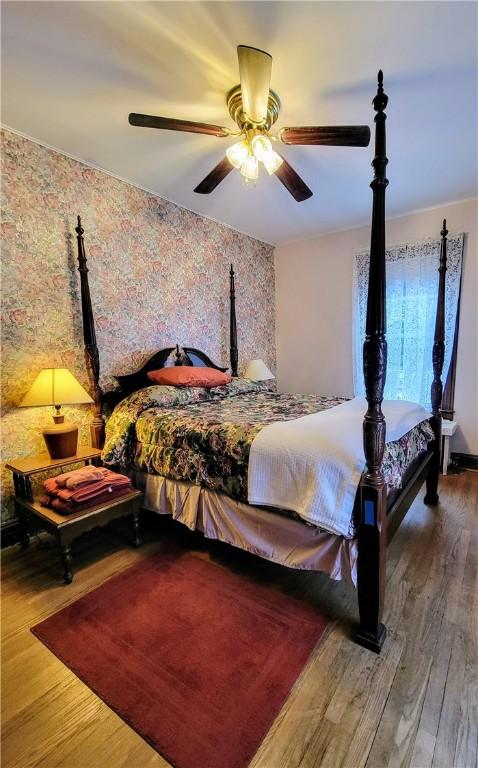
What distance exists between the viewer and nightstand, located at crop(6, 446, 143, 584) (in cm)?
190

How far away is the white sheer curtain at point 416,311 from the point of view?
3.47m

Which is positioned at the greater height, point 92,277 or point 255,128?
point 255,128

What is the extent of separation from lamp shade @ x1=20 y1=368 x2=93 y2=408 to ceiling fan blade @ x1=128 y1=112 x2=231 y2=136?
1.49 meters

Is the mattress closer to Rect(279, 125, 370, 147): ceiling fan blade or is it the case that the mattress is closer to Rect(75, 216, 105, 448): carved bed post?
Rect(75, 216, 105, 448): carved bed post

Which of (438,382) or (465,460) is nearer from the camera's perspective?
(438,382)

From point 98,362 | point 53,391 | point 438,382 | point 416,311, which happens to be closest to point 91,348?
point 98,362

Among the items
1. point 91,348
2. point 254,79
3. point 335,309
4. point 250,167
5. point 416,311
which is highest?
point 254,79

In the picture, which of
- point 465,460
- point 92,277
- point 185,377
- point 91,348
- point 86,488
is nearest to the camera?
point 86,488

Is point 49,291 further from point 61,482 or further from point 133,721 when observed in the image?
point 133,721

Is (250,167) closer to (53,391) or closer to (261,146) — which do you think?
(261,146)

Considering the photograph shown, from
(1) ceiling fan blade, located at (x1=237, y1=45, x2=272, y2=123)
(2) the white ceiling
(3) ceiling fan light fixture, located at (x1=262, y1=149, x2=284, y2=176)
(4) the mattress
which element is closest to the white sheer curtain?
(2) the white ceiling

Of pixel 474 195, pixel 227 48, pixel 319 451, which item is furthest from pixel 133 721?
pixel 474 195

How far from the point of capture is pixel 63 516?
76.6 inches

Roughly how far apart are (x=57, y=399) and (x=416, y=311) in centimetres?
355
